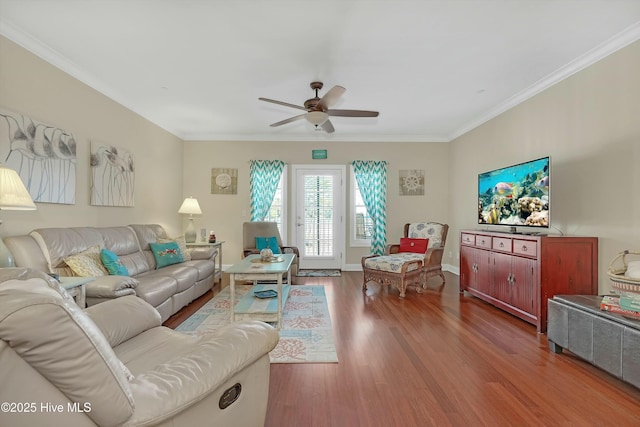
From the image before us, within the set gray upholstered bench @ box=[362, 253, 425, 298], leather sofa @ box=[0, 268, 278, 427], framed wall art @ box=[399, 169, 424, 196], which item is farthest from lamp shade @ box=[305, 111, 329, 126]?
framed wall art @ box=[399, 169, 424, 196]

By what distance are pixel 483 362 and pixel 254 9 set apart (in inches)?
126

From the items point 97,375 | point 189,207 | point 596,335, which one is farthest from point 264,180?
point 97,375

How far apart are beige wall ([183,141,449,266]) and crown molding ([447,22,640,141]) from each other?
5.28 feet

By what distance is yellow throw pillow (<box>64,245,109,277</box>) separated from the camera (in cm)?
269

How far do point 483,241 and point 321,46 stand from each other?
2948 millimetres

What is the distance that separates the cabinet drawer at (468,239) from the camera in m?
4.13

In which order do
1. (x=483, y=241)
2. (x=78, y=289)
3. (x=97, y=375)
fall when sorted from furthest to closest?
1. (x=483, y=241)
2. (x=78, y=289)
3. (x=97, y=375)

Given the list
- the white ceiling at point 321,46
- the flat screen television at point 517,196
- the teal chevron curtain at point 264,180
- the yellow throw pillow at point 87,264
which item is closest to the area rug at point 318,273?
the teal chevron curtain at point 264,180

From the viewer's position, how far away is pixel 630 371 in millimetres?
1922

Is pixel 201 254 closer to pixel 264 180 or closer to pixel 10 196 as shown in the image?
pixel 264 180

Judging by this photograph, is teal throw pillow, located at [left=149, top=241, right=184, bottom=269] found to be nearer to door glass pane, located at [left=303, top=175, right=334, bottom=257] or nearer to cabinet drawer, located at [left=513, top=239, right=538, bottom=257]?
door glass pane, located at [left=303, top=175, right=334, bottom=257]

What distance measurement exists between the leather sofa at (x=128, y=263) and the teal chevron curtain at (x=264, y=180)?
5.19 ft

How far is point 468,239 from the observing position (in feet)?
14.0

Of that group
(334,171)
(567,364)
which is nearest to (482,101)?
(334,171)
